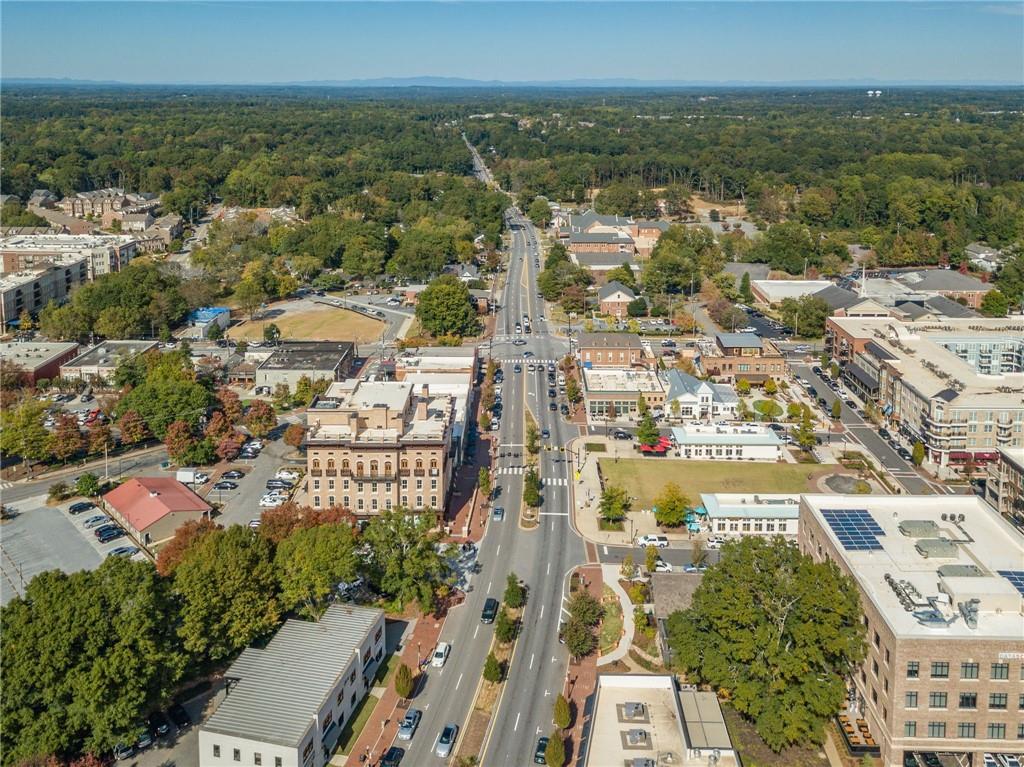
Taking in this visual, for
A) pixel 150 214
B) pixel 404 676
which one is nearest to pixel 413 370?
pixel 404 676

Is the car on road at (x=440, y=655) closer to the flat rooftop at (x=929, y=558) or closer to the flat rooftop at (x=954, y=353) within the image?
the flat rooftop at (x=929, y=558)

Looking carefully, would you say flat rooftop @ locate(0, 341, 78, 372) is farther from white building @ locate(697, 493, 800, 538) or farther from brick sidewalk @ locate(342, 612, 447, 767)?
white building @ locate(697, 493, 800, 538)

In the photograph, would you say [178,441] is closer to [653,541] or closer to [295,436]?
[295,436]

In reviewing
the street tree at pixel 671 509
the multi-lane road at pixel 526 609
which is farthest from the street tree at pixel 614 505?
the multi-lane road at pixel 526 609

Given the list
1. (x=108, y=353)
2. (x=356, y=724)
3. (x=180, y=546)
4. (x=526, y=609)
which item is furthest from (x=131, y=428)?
(x=356, y=724)

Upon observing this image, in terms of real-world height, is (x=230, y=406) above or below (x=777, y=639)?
below

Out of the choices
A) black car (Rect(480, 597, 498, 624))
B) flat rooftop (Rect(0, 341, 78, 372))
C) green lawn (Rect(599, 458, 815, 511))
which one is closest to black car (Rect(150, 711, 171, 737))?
black car (Rect(480, 597, 498, 624))

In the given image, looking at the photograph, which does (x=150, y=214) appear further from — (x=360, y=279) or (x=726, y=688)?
(x=726, y=688)
